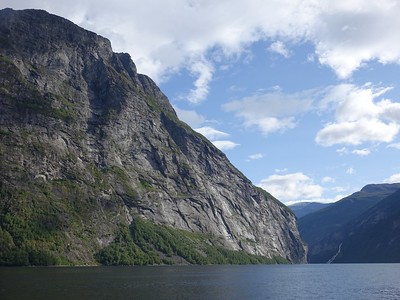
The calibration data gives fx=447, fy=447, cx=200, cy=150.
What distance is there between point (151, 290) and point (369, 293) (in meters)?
52.7

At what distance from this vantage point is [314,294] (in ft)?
350

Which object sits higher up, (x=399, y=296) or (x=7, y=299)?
(x=7, y=299)

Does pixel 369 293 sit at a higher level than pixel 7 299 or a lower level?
lower

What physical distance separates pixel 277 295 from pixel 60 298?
48.7m

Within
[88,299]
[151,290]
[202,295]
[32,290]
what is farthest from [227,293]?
[32,290]

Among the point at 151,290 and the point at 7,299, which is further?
the point at 151,290

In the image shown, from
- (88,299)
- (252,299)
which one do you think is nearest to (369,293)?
(252,299)

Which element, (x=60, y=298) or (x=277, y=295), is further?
(x=277, y=295)

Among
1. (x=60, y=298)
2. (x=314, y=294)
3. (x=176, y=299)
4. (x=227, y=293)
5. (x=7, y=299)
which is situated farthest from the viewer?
(x=314, y=294)

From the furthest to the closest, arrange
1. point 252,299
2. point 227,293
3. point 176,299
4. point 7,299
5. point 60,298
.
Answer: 1. point 227,293
2. point 252,299
3. point 176,299
4. point 60,298
5. point 7,299

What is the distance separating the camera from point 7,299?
72.6 metres

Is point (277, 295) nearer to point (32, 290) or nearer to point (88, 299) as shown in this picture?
point (88, 299)

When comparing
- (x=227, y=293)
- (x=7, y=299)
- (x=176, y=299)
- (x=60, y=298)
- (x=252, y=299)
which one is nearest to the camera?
(x=7, y=299)

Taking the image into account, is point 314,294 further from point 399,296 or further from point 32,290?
point 32,290
